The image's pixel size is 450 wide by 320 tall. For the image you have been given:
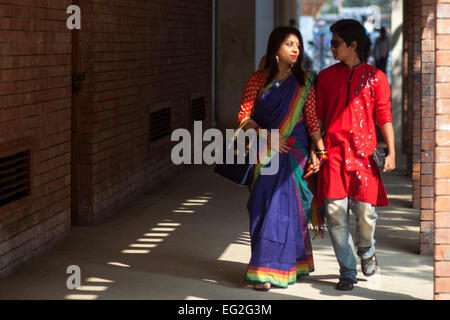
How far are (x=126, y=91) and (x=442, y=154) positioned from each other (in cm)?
506

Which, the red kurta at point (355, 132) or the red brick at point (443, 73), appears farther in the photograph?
the red kurta at point (355, 132)

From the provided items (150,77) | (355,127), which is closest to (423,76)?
(355,127)

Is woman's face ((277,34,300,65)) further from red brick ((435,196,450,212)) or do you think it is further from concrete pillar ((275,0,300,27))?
concrete pillar ((275,0,300,27))

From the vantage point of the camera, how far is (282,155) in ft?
20.7

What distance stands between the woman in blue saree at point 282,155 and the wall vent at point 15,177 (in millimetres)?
1787

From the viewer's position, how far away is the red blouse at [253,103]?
629 centimetres

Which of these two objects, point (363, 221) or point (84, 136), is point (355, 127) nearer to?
point (363, 221)

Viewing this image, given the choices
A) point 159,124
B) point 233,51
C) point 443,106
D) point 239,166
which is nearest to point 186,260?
point 239,166

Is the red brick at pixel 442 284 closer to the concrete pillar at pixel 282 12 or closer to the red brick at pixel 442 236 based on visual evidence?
the red brick at pixel 442 236

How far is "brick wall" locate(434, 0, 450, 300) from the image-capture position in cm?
513

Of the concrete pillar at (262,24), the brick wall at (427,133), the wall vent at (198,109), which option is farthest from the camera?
the concrete pillar at (262,24)

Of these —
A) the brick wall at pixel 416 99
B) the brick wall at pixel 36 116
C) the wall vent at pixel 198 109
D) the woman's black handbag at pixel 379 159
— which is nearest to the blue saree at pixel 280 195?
the woman's black handbag at pixel 379 159

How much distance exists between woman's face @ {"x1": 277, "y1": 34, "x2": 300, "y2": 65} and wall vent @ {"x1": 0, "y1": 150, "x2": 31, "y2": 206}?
2.17 metres
